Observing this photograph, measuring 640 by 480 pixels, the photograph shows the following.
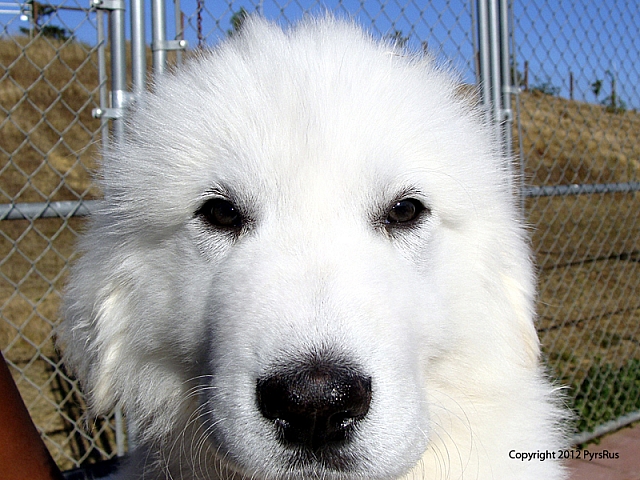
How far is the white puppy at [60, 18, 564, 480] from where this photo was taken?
144cm

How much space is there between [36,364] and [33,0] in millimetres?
3927

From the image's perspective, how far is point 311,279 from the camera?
1.52 m

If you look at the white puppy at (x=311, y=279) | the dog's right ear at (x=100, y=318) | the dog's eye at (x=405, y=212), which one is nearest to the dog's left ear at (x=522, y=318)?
the white puppy at (x=311, y=279)

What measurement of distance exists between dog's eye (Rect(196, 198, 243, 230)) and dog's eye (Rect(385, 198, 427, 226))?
1.56ft

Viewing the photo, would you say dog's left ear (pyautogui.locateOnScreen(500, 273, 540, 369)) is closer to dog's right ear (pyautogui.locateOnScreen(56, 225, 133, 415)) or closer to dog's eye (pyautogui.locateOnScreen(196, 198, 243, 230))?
dog's eye (pyautogui.locateOnScreen(196, 198, 243, 230))

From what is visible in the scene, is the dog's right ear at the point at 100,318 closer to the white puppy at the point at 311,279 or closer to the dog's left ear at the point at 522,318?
the white puppy at the point at 311,279

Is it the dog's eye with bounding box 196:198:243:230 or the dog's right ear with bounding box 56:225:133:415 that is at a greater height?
the dog's eye with bounding box 196:198:243:230

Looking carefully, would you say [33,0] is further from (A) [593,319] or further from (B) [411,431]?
(A) [593,319]

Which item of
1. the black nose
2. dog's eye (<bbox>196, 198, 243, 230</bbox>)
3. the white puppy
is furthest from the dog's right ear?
the black nose

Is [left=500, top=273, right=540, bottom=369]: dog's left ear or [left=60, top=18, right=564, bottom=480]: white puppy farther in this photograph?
[left=500, top=273, right=540, bottom=369]: dog's left ear

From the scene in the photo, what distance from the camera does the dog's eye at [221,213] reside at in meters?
1.83

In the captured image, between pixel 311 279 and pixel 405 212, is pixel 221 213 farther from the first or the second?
pixel 405 212

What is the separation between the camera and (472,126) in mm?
2221

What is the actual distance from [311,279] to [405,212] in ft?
1.70
